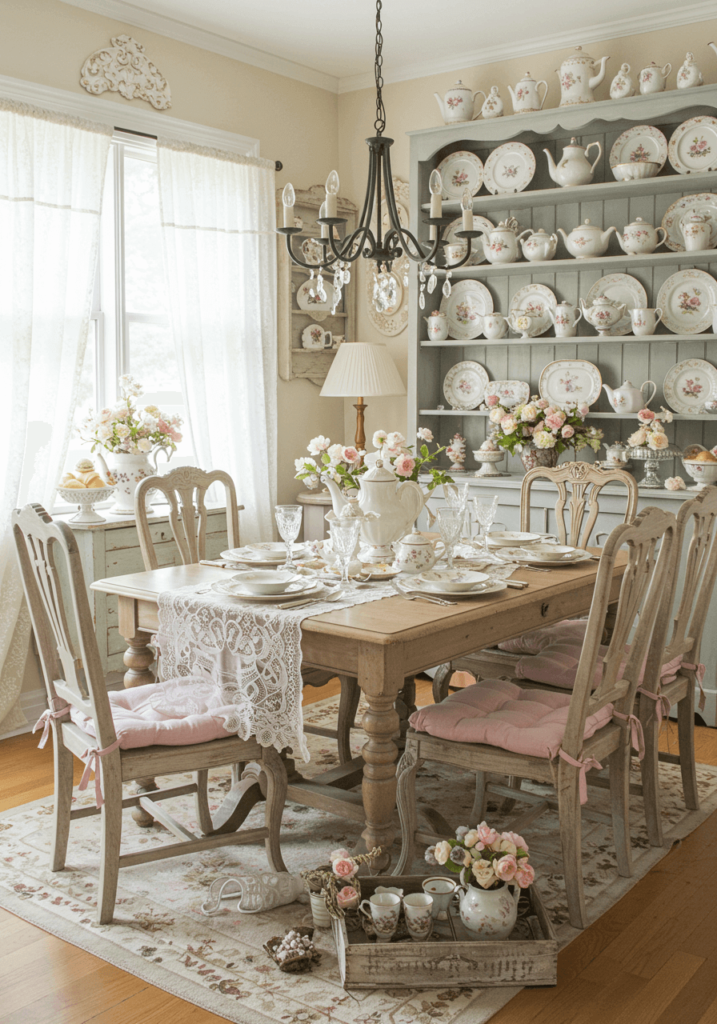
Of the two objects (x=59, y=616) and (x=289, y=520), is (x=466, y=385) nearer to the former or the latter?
(x=289, y=520)

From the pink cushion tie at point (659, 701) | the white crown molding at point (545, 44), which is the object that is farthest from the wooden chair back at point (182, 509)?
the white crown molding at point (545, 44)

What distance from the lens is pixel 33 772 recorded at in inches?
131

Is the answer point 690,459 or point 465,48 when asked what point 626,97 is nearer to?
point 465,48

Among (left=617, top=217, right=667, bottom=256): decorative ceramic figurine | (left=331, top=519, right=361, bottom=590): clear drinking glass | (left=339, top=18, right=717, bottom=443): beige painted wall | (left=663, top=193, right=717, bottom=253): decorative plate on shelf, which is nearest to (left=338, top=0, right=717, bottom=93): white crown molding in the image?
(left=339, top=18, right=717, bottom=443): beige painted wall

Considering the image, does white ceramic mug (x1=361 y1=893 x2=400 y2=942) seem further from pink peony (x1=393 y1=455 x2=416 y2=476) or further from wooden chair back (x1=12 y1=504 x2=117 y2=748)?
pink peony (x1=393 y1=455 x2=416 y2=476)

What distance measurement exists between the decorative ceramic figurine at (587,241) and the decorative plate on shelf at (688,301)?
0.32m

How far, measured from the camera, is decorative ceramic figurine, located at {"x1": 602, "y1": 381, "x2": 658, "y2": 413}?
13.4 ft

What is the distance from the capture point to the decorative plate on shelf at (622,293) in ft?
13.7

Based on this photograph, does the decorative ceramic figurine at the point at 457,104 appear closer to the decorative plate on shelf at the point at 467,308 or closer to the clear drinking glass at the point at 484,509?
the decorative plate on shelf at the point at 467,308

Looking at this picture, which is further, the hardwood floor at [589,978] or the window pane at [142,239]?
the window pane at [142,239]

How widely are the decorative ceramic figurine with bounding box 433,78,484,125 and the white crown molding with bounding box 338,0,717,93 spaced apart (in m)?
0.21

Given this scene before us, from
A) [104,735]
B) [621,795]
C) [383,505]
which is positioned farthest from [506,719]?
[104,735]

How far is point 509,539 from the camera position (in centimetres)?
316

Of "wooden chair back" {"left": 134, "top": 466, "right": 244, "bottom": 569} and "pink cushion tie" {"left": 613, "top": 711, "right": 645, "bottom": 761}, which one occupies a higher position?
"wooden chair back" {"left": 134, "top": 466, "right": 244, "bottom": 569}
